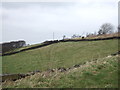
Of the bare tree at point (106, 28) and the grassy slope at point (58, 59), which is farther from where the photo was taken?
the bare tree at point (106, 28)

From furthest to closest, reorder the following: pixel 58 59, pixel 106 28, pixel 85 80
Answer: pixel 106 28
pixel 58 59
pixel 85 80

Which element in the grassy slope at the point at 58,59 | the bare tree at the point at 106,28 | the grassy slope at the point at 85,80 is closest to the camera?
the grassy slope at the point at 85,80

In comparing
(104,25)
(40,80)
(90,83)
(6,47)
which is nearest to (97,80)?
(90,83)

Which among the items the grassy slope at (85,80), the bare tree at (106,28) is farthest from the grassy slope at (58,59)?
the bare tree at (106,28)

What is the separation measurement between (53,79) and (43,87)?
4.32 ft

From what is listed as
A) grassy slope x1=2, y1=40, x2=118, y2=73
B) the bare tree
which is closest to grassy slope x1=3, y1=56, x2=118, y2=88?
grassy slope x1=2, y1=40, x2=118, y2=73

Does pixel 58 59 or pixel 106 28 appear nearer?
pixel 58 59

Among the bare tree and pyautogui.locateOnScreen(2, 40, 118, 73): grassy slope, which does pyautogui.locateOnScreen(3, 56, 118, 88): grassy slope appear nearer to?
pyautogui.locateOnScreen(2, 40, 118, 73): grassy slope

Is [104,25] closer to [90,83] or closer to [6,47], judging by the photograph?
[6,47]

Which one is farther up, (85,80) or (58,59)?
(85,80)

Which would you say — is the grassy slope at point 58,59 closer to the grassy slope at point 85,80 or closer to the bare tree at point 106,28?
the grassy slope at point 85,80

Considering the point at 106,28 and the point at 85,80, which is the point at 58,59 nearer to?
the point at 85,80

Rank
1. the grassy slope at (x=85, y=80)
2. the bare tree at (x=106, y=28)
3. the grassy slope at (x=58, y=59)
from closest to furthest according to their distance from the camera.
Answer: the grassy slope at (x=85, y=80) < the grassy slope at (x=58, y=59) < the bare tree at (x=106, y=28)

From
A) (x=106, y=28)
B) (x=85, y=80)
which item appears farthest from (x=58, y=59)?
(x=106, y=28)
